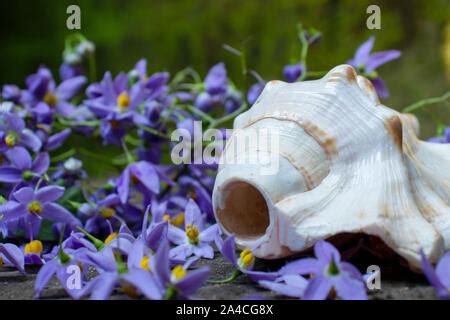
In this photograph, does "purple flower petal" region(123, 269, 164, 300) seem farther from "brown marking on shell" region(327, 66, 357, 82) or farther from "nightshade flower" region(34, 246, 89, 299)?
"brown marking on shell" region(327, 66, 357, 82)

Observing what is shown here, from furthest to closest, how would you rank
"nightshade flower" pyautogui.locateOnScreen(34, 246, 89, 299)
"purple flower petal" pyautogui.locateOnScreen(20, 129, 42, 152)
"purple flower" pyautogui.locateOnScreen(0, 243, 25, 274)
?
1. "purple flower petal" pyautogui.locateOnScreen(20, 129, 42, 152)
2. "purple flower" pyautogui.locateOnScreen(0, 243, 25, 274)
3. "nightshade flower" pyautogui.locateOnScreen(34, 246, 89, 299)

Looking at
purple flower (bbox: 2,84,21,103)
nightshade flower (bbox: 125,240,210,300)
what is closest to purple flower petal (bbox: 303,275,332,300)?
nightshade flower (bbox: 125,240,210,300)

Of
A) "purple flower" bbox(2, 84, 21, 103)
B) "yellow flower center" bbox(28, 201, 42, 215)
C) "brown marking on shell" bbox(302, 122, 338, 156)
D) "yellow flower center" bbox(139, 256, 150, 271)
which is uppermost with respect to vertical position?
"purple flower" bbox(2, 84, 21, 103)

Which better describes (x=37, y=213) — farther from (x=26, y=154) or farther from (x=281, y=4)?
(x=281, y=4)

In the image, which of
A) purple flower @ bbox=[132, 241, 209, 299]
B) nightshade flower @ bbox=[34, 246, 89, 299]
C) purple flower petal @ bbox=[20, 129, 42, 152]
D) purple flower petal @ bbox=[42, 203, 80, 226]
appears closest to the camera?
purple flower @ bbox=[132, 241, 209, 299]

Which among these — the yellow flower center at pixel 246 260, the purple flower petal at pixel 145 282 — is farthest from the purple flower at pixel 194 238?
the purple flower petal at pixel 145 282

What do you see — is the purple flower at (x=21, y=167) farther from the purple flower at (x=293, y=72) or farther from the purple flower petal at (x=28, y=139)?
the purple flower at (x=293, y=72)

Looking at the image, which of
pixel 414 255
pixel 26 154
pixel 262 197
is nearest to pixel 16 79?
pixel 26 154
